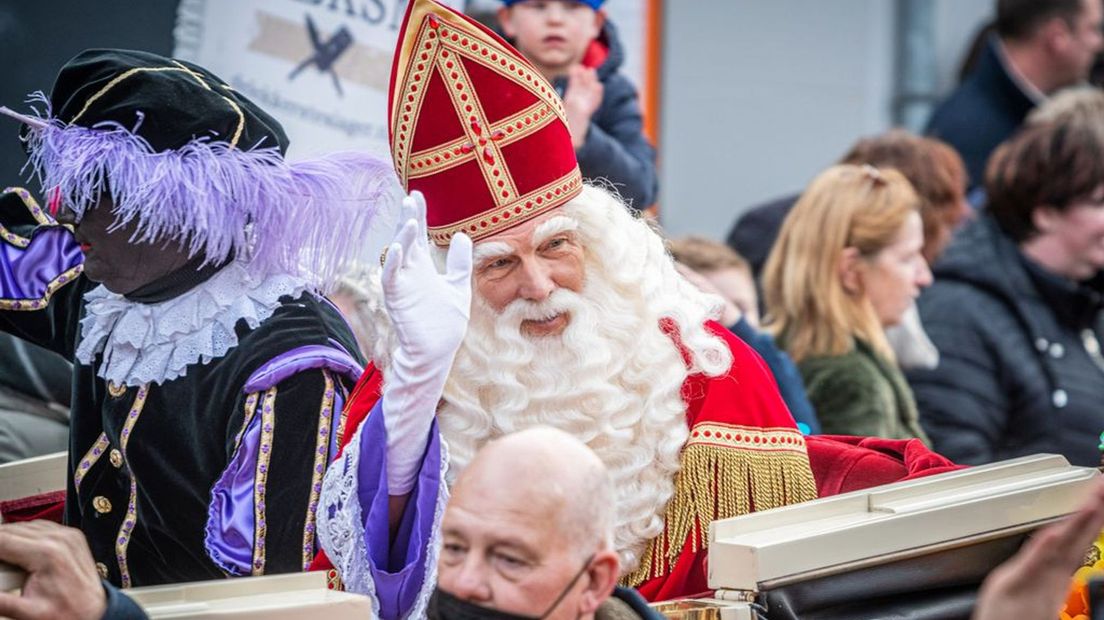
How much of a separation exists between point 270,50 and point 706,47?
413 cm

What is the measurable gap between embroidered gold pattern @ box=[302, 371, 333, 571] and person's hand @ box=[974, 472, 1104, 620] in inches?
62.1

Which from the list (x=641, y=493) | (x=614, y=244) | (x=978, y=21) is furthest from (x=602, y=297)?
(x=978, y=21)

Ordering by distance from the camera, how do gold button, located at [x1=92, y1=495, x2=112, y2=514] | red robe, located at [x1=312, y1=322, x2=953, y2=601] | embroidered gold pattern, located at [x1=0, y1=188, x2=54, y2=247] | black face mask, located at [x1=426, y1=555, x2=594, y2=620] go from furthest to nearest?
embroidered gold pattern, located at [x1=0, y1=188, x2=54, y2=247]
gold button, located at [x1=92, y1=495, x2=112, y2=514]
red robe, located at [x1=312, y1=322, x2=953, y2=601]
black face mask, located at [x1=426, y1=555, x2=594, y2=620]

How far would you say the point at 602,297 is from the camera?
3791 millimetres

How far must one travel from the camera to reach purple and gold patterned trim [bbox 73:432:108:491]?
12.3 feet

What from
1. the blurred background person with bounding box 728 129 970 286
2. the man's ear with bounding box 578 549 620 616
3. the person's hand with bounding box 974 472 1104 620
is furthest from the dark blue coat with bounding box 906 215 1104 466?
the person's hand with bounding box 974 472 1104 620

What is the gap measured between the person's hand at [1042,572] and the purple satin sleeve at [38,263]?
2483mm

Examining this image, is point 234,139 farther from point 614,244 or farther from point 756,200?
point 756,200

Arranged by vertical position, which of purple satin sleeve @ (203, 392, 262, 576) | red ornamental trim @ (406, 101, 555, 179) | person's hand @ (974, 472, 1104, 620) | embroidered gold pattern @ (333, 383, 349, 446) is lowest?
purple satin sleeve @ (203, 392, 262, 576)

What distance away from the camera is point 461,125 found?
367cm

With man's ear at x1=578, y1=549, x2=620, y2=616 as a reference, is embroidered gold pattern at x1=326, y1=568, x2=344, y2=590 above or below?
below

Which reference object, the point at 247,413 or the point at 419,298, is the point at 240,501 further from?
the point at 419,298

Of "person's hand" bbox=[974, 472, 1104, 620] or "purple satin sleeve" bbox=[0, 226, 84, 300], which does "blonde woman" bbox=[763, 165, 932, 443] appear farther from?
"person's hand" bbox=[974, 472, 1104, 620]

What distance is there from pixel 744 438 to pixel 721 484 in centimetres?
11
